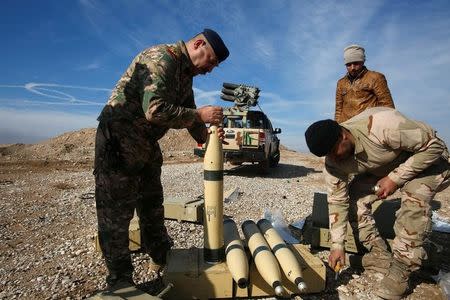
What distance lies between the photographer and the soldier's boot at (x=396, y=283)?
3082mm

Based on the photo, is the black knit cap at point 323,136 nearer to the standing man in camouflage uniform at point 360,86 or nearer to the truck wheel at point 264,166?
the standing man in camouflage uniform at point 360,86

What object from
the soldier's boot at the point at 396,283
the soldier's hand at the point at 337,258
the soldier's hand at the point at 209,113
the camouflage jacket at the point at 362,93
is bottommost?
the soldier's boot at the point at 396,283

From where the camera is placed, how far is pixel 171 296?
293 cm

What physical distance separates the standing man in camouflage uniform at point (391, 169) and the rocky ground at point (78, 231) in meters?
0.35

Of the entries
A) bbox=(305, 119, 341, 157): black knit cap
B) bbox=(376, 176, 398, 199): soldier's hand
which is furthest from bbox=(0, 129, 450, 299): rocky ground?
bbox=(305, 119, 341, 157): black knit cap

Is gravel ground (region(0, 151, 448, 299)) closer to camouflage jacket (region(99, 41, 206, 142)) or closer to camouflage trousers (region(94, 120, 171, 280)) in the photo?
camouflage trousers (region(94, 120, 171, 280))

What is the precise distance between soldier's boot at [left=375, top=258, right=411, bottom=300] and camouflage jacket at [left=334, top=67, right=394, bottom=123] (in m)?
2.52

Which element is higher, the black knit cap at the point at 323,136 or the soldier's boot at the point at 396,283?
the black knit cap at the point at 323,136

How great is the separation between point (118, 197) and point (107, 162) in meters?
0.33

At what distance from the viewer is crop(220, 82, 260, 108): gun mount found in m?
12.2

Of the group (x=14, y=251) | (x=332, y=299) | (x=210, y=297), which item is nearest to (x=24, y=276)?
(x=14, y=251)

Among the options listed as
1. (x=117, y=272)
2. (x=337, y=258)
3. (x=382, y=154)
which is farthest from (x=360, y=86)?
(x=117, y=272)

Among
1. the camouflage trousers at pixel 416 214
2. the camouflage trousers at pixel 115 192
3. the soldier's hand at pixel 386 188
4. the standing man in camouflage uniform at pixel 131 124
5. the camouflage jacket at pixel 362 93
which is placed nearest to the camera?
the standing man in camouflage uniform at pixel 131 124

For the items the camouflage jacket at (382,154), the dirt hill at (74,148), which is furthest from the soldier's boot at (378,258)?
the dirt hill at (74,148)
